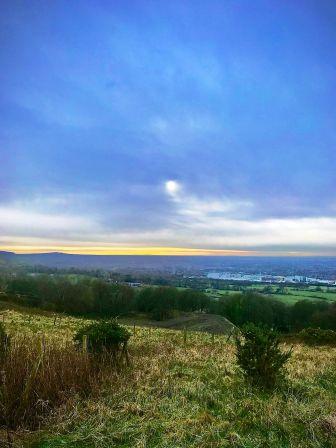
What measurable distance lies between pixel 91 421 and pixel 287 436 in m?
2.87

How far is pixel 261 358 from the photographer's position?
27.9 ft

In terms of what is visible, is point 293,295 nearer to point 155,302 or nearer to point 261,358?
point 155,302

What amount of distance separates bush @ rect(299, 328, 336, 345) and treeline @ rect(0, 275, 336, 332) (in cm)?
3201

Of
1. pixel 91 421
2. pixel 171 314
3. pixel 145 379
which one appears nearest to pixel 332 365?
pixel 145 379

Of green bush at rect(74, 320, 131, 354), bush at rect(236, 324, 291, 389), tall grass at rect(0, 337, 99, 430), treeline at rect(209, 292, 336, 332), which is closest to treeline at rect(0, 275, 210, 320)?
treeline at rect(209, 292, 336, 332)

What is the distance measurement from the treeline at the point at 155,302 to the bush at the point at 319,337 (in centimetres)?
3201

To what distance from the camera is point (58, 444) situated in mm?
5324

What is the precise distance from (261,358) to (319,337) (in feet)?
56.0

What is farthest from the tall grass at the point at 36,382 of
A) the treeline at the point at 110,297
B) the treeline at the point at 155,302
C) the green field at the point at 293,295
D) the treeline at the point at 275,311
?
the green field at the point at 293,295

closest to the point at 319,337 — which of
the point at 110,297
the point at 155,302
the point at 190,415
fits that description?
the point at 190,415

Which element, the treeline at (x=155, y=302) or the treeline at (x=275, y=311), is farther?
the treeline at (x=155, y=302)

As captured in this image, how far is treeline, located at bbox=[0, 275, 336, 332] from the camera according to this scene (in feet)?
193

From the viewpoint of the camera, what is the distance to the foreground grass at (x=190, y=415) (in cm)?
541

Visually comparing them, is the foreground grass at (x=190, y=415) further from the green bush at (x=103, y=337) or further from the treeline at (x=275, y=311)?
the treeline at (x=275, y=311)
